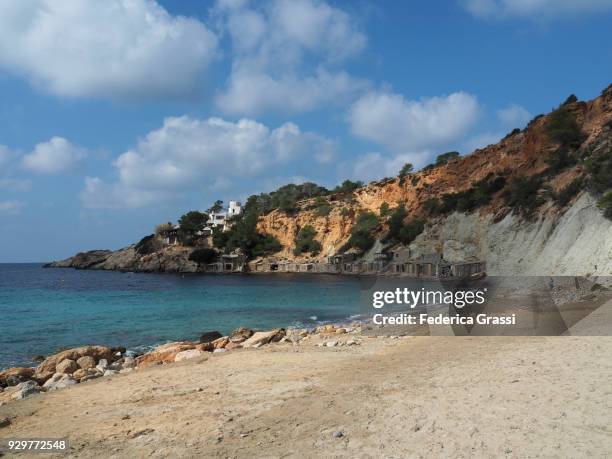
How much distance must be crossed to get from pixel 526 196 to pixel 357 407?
37.9m

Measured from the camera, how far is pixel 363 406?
20.3 ft

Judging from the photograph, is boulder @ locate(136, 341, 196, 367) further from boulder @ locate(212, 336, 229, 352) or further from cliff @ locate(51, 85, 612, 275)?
cliff @ locate(51, 85, 612, 275)

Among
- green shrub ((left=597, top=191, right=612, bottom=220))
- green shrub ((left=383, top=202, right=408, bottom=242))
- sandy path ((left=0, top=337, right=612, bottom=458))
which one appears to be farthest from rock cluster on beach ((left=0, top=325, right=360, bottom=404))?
green shrub ((left=383, top=202, right=408, bottom=242))

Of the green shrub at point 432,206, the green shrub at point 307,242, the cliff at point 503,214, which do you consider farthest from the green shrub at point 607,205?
the green shrub at point 307,242

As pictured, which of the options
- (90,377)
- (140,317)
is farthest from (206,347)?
(140,317)

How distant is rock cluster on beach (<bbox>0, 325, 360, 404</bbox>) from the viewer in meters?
9.76

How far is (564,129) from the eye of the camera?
135 feet

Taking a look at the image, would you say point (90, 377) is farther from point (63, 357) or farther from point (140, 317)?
point (140, 317)

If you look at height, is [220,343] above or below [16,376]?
above

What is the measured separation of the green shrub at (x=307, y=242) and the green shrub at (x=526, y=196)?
34586 mm

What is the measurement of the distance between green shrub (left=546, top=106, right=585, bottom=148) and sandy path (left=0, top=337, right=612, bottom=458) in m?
36.5

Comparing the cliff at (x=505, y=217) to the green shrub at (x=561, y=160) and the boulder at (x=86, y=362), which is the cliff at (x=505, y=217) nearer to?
the green shrub at (x=561, y=160)

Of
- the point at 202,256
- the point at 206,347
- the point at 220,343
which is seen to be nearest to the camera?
the point at 206,347

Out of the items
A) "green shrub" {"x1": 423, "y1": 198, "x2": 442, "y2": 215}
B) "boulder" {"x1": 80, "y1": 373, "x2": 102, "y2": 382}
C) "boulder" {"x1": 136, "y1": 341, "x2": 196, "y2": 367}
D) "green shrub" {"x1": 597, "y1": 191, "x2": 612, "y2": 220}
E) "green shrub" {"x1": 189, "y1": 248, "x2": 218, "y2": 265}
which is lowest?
"boulder" {"x1": 80, "y1": 373, "x2": 102, "y2": 382}
